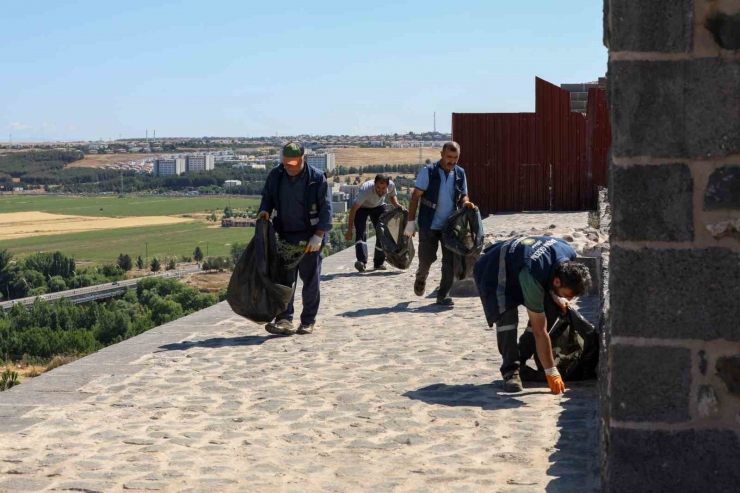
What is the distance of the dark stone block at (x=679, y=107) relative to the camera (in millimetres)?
4438

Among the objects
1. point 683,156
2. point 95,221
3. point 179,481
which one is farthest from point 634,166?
point 95,221

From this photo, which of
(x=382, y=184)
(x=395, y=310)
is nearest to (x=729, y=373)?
(x=395, y=310)

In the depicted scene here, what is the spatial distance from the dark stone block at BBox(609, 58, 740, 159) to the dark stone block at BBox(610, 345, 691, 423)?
785mm

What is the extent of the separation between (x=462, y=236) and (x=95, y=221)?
7152 inches

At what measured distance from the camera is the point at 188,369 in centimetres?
854

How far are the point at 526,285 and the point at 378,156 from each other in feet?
579

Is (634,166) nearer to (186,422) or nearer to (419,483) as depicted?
(419,483)

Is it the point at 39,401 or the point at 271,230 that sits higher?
the point at 271,230

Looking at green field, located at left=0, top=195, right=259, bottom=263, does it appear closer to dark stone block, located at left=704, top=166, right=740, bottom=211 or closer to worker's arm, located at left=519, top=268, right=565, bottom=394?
worker's arm, located at left=519, top=268, right=565, bottom=394

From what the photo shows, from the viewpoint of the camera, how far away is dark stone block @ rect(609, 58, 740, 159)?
4438 mm

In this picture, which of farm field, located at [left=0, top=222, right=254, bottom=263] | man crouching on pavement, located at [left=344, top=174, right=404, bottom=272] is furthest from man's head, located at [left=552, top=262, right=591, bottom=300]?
farm field, located at [left=0, top=222, right=254, bottom=263]

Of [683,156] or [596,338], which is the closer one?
[683,156]

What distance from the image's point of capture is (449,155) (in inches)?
439

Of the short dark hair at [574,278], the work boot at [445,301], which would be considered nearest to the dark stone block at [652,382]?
the short dark hair at [574,278]
